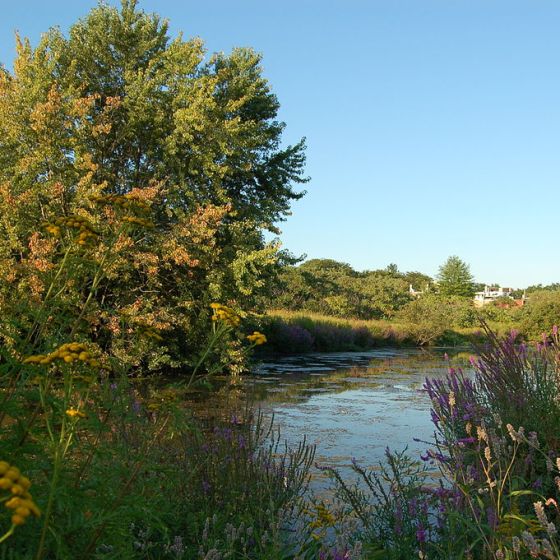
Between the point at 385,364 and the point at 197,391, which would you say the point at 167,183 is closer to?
the point at 197,391

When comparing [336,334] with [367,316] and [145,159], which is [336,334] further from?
[367,316]

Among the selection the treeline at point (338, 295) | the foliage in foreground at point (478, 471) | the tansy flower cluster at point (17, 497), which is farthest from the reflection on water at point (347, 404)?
the treeline at point (338, 295)

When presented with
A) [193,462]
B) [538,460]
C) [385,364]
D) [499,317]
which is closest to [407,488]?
[538,460]

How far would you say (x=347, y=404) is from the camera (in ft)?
37.5

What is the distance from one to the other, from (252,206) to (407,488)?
48.7ft

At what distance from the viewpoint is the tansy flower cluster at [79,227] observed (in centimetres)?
233

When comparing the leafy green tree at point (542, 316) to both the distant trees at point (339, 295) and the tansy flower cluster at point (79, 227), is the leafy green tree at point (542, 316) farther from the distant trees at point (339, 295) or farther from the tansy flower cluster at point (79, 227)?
the tansy flower cluster at point (79, 227)

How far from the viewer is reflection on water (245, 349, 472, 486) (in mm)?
7914

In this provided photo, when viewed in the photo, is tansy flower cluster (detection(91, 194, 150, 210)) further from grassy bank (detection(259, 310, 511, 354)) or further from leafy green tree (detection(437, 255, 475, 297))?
leafy green tree (detection(437, 255, 475, 297))

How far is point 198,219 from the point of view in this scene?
48.6ft

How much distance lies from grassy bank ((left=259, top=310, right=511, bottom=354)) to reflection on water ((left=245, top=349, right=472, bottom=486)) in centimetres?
228

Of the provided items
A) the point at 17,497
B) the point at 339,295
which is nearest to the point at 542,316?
the point at 339,295

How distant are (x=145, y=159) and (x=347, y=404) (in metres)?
9.59

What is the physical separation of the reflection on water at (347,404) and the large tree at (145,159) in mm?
2810
